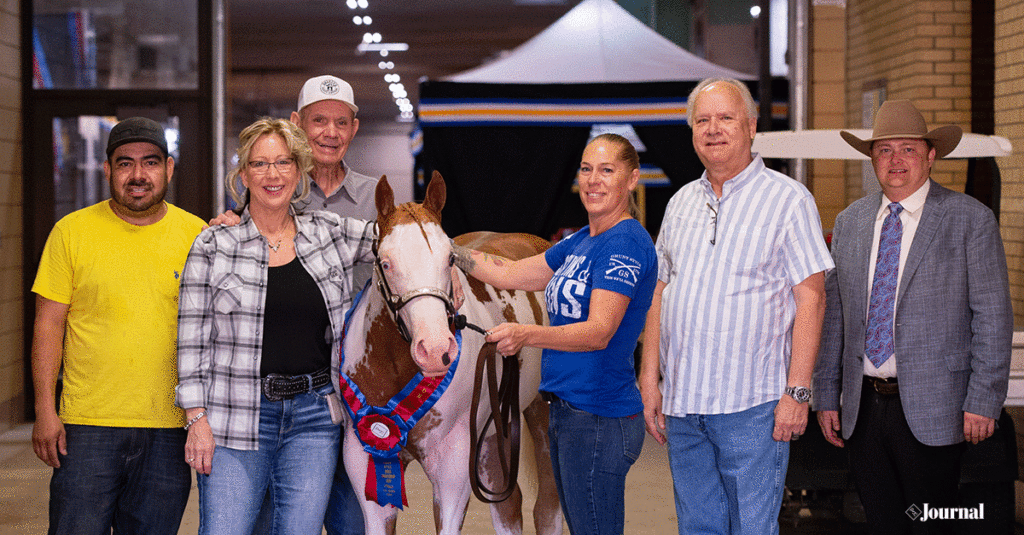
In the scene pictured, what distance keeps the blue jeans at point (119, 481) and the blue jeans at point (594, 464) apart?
3.95 feet

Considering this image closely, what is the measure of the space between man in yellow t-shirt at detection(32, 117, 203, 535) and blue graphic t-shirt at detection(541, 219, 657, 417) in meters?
1.19

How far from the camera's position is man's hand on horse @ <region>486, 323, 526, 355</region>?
Result: 8.01ft

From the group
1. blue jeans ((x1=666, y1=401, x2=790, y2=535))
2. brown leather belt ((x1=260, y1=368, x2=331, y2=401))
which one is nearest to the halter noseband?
brown leather belt ((x1=260, y1=368, x2=331, y2=401))

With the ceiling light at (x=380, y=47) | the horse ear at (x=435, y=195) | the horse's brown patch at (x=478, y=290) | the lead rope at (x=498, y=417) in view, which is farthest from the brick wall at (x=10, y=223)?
the ceiling light at (x=380, y=47)

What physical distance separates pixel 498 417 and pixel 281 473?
664mm

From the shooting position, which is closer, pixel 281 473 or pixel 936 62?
pixel 281 473

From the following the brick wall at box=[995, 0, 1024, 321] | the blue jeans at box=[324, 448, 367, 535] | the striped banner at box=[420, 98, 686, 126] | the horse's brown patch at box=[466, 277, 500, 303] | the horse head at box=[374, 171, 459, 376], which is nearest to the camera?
the horse head at box=[374, 171, 459, 376]

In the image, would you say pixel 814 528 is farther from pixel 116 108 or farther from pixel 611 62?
pixel 116 108

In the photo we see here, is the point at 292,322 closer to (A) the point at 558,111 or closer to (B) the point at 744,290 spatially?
(B) the point at 744,290

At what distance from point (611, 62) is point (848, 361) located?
486 cm

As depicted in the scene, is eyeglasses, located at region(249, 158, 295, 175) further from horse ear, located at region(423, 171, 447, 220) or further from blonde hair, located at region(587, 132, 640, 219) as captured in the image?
blonde hair, located at region(587, 132, 640, 219)

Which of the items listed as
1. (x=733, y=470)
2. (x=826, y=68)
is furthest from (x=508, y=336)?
(x=826, y=68)

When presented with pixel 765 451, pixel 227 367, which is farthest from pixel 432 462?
pixel 765 451

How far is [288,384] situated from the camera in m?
2.53
